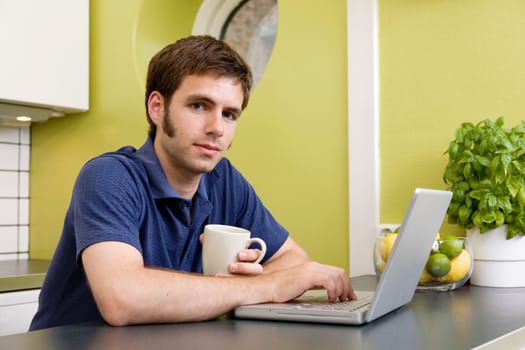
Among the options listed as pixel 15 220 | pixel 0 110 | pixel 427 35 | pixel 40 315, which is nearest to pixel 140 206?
pixel 40 315

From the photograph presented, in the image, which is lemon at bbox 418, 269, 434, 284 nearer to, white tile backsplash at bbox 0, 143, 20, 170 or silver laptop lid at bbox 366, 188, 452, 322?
silver laptop lid at bbox 366, 188, 452, 322

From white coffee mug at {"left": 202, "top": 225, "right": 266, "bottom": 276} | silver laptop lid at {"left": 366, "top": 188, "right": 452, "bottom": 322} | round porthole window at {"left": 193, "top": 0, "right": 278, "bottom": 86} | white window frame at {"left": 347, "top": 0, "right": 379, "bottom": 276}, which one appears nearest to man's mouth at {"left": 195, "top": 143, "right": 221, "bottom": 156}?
white coffee mug at {"left": 202, "top": 225, "right": 266, "bottom": 276}

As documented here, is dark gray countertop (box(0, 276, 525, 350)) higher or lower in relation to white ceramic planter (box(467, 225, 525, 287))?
lower

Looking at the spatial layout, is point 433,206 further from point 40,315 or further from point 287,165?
point 287,165

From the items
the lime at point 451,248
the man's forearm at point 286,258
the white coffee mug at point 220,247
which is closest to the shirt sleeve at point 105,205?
the white coffee mug at point 220,247

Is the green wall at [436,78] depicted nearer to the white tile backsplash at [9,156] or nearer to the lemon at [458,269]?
the lemon at [458,269]

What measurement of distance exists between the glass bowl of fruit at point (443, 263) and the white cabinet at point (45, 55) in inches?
56.3

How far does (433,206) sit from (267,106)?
1.10 meters

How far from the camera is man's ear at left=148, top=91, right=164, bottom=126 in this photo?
5.08 ft

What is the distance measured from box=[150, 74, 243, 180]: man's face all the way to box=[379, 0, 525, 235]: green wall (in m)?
0.60

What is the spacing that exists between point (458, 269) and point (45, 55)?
1.64 metres

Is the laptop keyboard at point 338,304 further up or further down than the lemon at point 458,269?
further down

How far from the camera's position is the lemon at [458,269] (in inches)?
59.0

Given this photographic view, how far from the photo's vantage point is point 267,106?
7.13 feet
